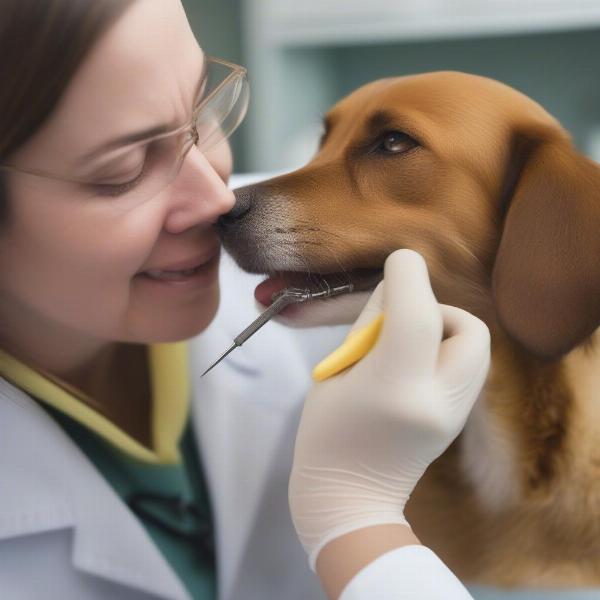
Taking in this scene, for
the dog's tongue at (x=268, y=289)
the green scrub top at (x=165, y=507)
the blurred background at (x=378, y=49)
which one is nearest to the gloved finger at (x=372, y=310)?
the dog's tongue at (x=268, y=289)

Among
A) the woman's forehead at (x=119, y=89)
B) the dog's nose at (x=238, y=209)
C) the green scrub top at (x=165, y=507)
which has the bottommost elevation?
the green scrub top at (x=165, y=507)

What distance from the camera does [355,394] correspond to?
53 cm

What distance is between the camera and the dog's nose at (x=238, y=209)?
67 cm

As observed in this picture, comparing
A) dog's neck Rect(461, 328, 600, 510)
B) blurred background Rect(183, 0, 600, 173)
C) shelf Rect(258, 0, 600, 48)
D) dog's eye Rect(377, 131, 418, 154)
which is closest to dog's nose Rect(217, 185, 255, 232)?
dog's eye Rect(377, 131, 418, 154)

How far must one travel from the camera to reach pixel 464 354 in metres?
0.53

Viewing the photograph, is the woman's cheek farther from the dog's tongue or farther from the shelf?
the shelf

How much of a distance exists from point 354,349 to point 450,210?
163 mm

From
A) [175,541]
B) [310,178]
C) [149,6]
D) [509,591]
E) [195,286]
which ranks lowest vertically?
[175,541]

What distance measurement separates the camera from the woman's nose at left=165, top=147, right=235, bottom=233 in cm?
67

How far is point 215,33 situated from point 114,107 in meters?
1.59

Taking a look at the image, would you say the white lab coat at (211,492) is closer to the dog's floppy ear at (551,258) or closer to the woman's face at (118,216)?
the woman's face at (118,216)

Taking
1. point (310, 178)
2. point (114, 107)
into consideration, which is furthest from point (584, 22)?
point (114, 107)

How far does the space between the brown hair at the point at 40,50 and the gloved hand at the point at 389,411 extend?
268 millimetres

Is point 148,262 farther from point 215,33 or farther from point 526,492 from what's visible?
point 215,33
